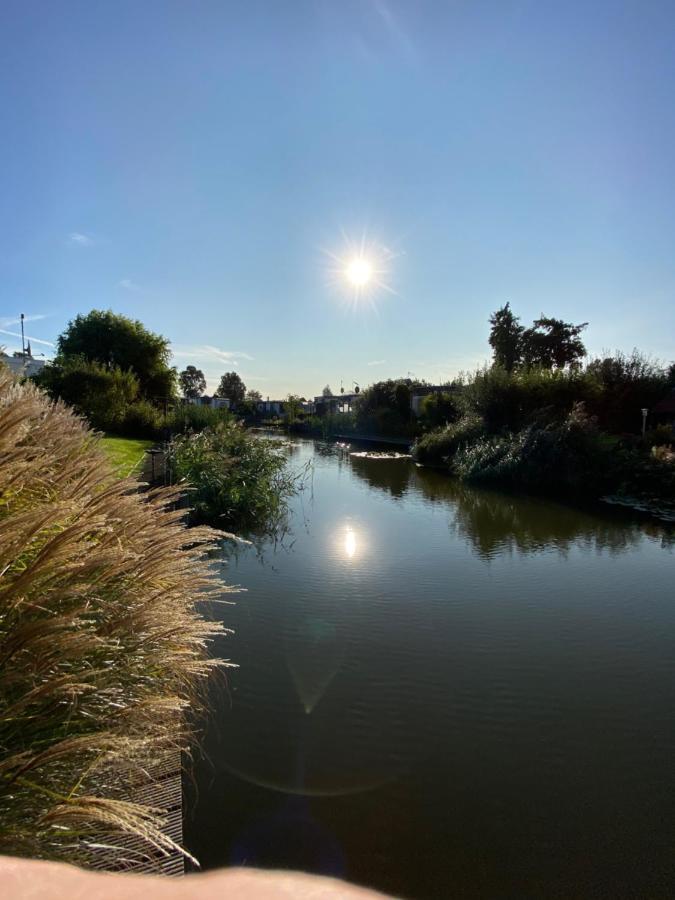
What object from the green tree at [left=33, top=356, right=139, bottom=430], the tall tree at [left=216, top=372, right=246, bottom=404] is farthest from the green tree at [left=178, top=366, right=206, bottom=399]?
the green tree at [left=33, top=356, right=139, bottom=430]

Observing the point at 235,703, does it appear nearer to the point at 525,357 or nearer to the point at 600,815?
the point at 600,815

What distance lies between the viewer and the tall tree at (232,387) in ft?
237

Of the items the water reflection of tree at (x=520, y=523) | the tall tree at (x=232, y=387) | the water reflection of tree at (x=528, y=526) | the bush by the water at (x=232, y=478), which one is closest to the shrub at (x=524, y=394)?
the water reflection of tree at (x=520, y=523)

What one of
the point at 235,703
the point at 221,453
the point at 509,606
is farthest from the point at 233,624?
Result: the point at 221,453

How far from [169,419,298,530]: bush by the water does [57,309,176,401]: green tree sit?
1601cm

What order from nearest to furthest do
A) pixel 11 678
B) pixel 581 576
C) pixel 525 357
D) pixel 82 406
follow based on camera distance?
pixel 11 678, pixel 581 576, pixel 82 406, pixel 525 357

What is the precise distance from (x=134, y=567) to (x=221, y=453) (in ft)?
30.6

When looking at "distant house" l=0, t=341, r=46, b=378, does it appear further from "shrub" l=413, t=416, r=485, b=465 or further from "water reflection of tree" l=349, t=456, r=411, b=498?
"shrub" l=413, t=416, r=485, b=465

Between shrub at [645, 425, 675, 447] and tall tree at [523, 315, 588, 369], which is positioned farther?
tall tree at [523, 315, 588, 369]

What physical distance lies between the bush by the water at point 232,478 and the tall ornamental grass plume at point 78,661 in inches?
262

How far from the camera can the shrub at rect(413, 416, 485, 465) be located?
2105cm

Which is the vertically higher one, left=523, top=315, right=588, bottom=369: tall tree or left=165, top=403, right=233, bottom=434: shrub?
left=523, top=315, right=588, bottom=369: tall tree

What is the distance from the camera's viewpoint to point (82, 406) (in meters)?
18.4

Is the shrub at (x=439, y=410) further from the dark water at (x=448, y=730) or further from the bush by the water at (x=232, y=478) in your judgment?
the dark water at (x=448, y=730)
